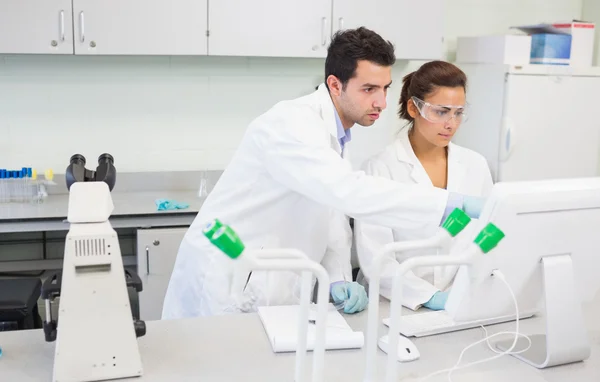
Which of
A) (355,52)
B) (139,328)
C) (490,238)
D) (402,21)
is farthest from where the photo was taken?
(402,21)

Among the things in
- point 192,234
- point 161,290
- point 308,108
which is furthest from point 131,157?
point 308,108

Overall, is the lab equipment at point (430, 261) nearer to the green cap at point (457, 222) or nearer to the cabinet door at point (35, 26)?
the green cap at point (457, 222)

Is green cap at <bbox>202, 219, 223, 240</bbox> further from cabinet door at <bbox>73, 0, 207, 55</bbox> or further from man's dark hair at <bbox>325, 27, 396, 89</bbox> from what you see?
cabinet door at <bbox>73, 0, 207, 55</bbox>

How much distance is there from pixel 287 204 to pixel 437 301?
50 centimetres

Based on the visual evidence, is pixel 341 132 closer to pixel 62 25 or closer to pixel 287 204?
pixel 287 204

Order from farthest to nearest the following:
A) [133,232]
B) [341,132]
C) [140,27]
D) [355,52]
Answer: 1. [133,232]
2. [140,27]
3. [341,132]
4. [355,52]

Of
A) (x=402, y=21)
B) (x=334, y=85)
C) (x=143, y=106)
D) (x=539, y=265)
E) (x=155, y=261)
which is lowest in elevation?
(x=155, y=261)

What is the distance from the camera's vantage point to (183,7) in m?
3.08

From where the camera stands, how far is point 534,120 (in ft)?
11.5

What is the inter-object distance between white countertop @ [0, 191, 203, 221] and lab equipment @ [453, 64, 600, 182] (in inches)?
60.7

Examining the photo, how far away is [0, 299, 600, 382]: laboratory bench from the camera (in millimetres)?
1419

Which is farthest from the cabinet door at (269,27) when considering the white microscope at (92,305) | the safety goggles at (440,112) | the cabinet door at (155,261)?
the white microscope at (92,305)

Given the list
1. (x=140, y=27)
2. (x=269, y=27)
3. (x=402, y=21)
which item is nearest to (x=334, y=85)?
(x=269, y=27)

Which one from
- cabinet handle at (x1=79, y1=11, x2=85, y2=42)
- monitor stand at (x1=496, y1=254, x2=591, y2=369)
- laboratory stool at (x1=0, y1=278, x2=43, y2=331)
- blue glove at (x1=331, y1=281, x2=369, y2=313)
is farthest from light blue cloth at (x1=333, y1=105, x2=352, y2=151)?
cabinet handle at (x1=79, y1=11, x2=85, y2=42)
